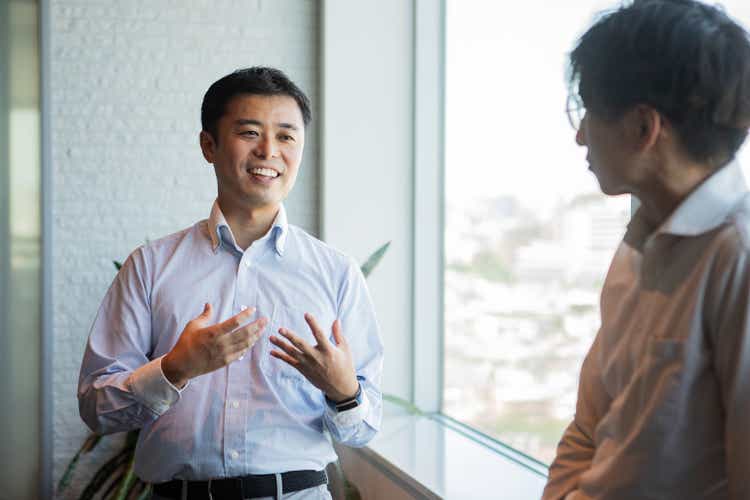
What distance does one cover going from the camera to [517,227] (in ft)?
12.4

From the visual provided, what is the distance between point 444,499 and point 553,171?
4.33 feet

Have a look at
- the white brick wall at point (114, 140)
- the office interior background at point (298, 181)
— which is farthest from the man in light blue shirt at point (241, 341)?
the white brick wall at point (114, 140)

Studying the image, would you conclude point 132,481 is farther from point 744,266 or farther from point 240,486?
point 744,266

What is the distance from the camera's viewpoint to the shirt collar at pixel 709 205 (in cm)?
122

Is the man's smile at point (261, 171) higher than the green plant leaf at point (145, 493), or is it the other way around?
→ the man's smile at point (261, 171)

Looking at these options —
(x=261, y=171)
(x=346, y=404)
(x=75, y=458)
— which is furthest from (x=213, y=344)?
(x=75, y=458)

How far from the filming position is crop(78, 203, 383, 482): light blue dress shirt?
208 centimetres

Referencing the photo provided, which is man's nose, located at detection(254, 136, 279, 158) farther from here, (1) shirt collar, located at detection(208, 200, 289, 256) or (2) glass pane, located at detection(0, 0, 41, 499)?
(2) glass pane, located at detection(0, 0, 41, 499)

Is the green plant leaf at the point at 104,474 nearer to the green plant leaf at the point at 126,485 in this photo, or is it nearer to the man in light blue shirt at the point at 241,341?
the green plant leaf at the point at 126,485

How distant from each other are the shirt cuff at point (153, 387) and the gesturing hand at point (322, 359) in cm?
Answer: 25

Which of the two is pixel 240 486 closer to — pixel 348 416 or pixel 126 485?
pixel 348 416

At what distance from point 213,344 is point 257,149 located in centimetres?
58

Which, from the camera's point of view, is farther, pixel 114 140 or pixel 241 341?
pixel 114 140

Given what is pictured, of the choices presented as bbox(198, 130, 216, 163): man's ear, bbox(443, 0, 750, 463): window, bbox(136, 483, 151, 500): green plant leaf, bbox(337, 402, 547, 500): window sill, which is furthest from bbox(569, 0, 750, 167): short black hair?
bbox(136, 483, 151, 500): green plant leaf
